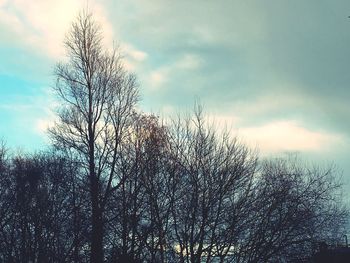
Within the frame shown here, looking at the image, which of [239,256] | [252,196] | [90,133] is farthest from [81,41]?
[239,256]

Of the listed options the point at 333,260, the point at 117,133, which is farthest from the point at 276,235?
the point at 117,133

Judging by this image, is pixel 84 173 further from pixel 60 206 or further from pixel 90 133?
pixel 60 206

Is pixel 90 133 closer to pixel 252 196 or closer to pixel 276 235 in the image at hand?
pixel 252 196

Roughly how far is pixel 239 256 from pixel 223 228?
190cm

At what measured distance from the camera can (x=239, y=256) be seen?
2703 centimetres

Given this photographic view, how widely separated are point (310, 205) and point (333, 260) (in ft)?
20.3

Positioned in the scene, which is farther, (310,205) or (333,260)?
(333,260)

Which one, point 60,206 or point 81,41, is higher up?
point 81,41

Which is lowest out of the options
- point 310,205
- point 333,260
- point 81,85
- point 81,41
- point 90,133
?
point 333,260

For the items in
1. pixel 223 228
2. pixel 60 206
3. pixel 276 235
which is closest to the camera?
pixel 223 228

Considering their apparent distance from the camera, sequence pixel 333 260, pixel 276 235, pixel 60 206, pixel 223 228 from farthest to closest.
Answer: pixel 60 206, pixel 333 260, pixel 276 235, pixel 223 228

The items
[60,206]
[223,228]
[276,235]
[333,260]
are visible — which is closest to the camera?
[223,228]

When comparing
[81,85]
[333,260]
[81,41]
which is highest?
[81,41]

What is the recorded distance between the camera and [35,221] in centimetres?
3881
